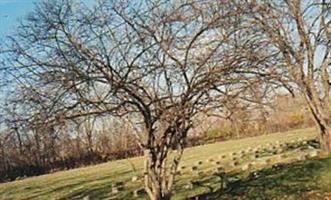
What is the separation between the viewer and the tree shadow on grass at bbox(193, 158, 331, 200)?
40.2 feet

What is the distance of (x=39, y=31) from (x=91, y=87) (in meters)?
1.09

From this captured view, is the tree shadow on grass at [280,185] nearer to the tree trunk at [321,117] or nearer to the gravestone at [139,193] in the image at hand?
the gravestone at [139,193]

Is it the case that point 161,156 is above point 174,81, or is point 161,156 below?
below

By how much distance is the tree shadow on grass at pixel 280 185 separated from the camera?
12242 millimetres

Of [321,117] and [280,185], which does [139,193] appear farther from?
[321,117]

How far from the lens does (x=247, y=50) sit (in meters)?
8.73

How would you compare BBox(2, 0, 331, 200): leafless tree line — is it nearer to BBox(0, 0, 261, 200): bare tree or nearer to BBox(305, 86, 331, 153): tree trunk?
BBox(0, 0, 261, 200): bare tree

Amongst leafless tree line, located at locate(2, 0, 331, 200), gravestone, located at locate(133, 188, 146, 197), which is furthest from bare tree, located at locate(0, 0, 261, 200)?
gravestone, located at locate(133, 188, 146, 197)

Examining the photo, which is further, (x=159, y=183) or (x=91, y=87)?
(x=159, y=183)

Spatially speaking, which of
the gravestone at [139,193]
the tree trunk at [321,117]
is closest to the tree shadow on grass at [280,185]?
the gravestone at [139,193]

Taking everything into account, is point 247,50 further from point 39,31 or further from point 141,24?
point 39,31

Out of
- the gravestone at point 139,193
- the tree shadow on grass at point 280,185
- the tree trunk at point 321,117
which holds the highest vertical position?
the tree trunk at point 321,117

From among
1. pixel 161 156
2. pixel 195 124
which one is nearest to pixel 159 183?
pixel 161 156

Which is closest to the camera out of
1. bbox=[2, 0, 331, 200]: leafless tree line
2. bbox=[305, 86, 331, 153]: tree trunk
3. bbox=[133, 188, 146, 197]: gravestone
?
bbox=[2, 0, 331, 200]: leafless tree line
